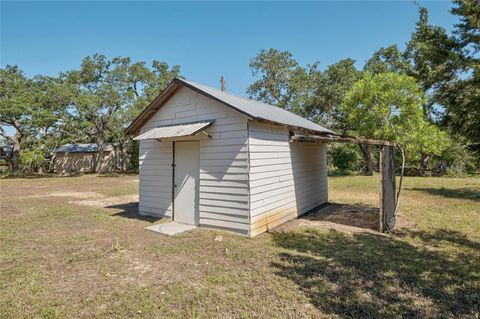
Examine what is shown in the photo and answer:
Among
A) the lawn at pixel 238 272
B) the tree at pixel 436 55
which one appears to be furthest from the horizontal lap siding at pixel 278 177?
the tree at pixel 436 55

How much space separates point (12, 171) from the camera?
84.3ft

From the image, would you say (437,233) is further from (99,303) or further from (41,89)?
(41,89)

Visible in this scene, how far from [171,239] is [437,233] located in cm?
659

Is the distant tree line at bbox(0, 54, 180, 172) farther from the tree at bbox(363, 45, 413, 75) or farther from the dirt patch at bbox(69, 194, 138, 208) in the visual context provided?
the tree at bbox(363, 45, 413, 75)

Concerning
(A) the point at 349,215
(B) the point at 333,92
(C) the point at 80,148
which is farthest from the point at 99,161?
(A) the point at 349,215

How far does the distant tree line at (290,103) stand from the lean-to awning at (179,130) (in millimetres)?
9567

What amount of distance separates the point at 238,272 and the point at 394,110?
16.8m

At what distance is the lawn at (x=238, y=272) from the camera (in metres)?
3.26

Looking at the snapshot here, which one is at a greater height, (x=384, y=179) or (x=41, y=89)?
(x=41, y=89)

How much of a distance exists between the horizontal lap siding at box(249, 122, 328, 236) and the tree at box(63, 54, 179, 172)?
2134cm

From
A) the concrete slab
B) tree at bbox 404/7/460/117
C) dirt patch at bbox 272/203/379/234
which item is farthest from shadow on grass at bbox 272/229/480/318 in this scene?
tree at bbox 404/7/460/117

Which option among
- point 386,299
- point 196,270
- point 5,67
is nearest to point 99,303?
point 196,270

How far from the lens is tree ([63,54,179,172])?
78.2 ft

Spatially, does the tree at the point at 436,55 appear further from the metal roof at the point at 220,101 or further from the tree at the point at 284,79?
the tree at the point at 284,79
